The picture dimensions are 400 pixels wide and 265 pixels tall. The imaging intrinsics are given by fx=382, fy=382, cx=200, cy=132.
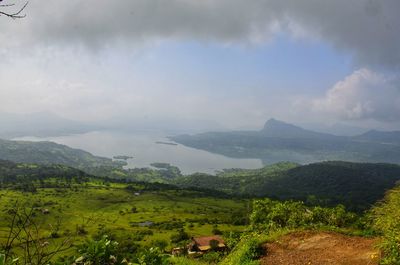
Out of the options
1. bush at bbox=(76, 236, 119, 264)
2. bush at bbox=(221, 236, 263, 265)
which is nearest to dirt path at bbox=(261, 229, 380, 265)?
bush at bbox=(221, 236, 263, 265)

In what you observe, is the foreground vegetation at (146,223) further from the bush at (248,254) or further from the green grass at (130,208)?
the green grass at (130,208)

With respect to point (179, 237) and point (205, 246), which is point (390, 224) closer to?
point (205, 246)

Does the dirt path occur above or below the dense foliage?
below

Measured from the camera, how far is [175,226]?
123 m

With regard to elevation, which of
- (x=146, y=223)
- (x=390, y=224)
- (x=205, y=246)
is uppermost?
(x=390, y=224)

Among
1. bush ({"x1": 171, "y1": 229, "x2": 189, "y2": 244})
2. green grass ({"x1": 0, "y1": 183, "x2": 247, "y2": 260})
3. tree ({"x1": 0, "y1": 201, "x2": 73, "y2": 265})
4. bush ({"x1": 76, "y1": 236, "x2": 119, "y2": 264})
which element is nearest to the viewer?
tree ({"x1": 0, "y1": 201, "x2": 73, "y2": 265})

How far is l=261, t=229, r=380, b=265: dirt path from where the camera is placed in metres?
13.8

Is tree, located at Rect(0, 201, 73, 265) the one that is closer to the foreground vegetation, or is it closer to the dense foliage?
the foreground vegetation

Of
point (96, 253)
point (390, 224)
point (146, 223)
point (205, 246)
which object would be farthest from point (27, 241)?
point (146, 223)

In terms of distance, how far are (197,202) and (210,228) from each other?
62122 mm

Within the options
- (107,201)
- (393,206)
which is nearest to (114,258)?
(393,206)

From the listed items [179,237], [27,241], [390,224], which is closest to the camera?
[27,241]

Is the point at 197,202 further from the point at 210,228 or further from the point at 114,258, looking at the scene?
the point at 114,258

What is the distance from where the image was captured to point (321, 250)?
15.2 metres
